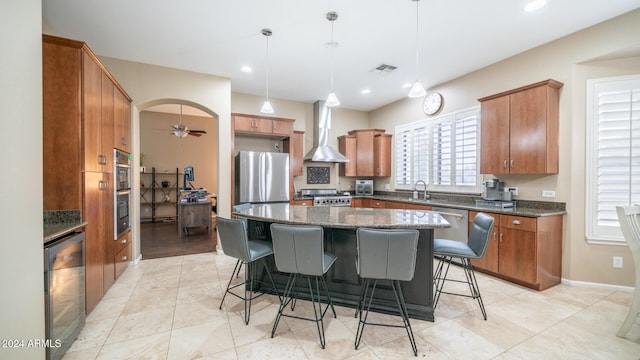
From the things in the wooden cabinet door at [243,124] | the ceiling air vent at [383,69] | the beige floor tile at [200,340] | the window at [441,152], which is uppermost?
the ceiling air vent at [383,69]

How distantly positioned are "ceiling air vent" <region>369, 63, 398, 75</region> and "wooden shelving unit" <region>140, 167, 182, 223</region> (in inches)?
264

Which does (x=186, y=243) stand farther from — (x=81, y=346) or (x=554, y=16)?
(x=554, y=16)

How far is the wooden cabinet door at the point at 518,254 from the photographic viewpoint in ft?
9.51

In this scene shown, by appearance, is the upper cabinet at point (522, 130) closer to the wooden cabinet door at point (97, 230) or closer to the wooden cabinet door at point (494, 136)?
the wooden cabinet door at point (494, 136)

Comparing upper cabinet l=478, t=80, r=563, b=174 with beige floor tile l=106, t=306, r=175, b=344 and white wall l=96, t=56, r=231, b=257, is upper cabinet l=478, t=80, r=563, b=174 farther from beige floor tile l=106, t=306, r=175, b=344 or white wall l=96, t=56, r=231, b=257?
beige floor tile l=106, t=306, r=175, b=344

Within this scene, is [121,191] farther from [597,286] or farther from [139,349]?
[597,286]

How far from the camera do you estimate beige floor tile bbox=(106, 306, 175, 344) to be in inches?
82.1

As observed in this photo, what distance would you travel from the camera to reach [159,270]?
11.7ft

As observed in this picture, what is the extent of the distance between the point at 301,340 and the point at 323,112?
460 cm

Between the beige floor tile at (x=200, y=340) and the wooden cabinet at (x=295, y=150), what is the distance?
326 cm

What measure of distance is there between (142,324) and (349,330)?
5.99ft

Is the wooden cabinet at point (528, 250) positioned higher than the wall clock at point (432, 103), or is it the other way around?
the wall clock at point (432, 103)

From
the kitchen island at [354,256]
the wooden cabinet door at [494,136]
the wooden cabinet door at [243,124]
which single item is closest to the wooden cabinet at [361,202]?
the wooden cabinet door at [494,136]

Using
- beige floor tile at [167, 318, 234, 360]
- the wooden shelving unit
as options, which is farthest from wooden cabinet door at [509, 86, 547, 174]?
the wooden shelving unit
